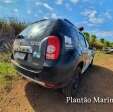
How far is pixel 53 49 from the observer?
4859 mm

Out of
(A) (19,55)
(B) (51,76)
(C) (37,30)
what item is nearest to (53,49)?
(B) (51,76)

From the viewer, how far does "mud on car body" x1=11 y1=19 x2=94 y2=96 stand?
16.0 feet

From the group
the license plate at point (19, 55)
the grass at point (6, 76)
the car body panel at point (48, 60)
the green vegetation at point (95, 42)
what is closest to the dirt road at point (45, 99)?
the grass at point (6, 76)

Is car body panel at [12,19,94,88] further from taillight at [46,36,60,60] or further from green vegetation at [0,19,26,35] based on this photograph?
green vegetation at [0,19,26,35]

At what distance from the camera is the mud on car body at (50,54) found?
16.0 feet

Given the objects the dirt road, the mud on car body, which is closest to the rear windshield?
the mud on car body

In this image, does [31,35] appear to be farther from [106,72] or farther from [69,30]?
[106,72]

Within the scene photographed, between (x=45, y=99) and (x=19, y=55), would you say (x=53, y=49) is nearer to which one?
(x=19, y=55)

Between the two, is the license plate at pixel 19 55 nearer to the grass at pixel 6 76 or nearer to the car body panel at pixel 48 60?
the car body panel at pixel 48 60

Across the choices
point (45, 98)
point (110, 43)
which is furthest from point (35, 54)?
point (110, 43)

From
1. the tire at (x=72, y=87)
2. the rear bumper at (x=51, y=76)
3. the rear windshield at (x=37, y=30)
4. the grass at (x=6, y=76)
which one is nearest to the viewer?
the rear bumper at (x=51, y=76)

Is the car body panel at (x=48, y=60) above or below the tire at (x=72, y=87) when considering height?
above

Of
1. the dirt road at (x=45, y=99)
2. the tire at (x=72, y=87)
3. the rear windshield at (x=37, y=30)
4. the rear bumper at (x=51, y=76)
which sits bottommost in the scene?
the dirt road at (x=45, y=99)

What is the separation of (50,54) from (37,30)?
0.99 metres
